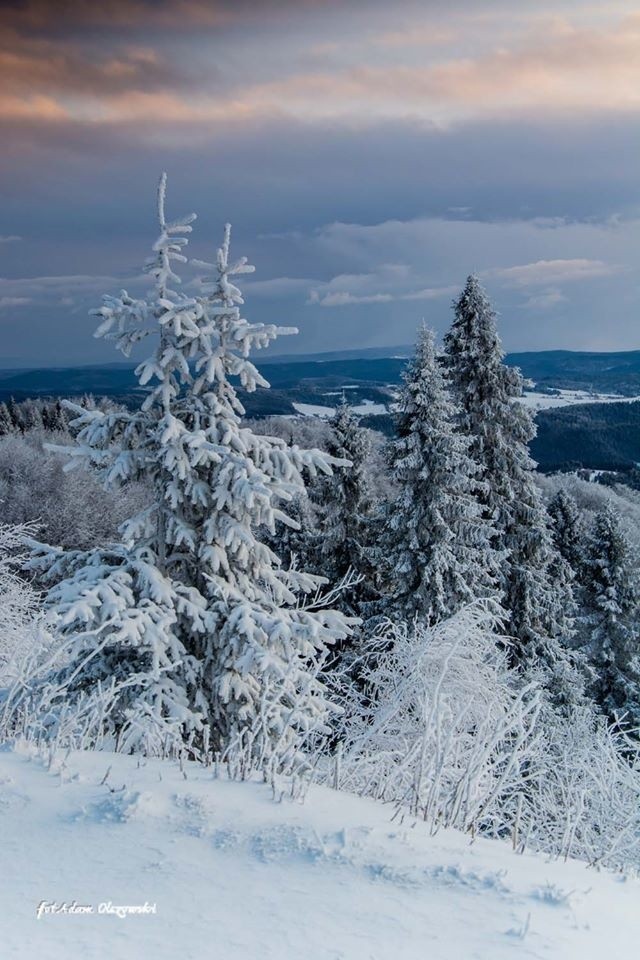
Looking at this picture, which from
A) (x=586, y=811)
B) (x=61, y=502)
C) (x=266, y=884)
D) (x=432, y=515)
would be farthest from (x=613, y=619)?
(x=61, y=502)

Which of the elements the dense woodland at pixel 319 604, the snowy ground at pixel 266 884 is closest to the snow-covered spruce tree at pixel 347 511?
the dense woodland at pixel 319 604

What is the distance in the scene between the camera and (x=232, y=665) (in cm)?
886

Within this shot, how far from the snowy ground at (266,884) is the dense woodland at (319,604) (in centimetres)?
54

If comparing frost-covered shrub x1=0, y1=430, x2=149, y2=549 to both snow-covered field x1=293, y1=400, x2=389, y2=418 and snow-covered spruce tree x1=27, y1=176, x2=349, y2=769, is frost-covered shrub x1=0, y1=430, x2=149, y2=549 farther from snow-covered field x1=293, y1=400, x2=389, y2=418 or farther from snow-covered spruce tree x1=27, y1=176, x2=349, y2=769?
snow-covered field x1=293, y1=400, x2=389, y2=418

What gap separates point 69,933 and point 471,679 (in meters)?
11.7

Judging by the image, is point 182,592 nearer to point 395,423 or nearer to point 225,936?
point 225,936

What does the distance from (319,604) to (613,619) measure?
1659cm

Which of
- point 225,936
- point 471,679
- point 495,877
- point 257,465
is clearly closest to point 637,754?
point 471,679

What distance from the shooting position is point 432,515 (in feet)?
61.5

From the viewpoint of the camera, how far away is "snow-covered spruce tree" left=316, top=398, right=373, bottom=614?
23.0 metres

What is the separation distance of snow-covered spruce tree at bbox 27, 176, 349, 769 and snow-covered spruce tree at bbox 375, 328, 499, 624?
9.17 metres

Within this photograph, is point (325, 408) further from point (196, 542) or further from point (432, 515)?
point (196, 542)

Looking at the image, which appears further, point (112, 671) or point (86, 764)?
point (112, 671)

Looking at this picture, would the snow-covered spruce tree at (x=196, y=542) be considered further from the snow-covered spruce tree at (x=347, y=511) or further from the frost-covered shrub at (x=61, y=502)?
the frost-covered shrub at (x=61, y=502)
